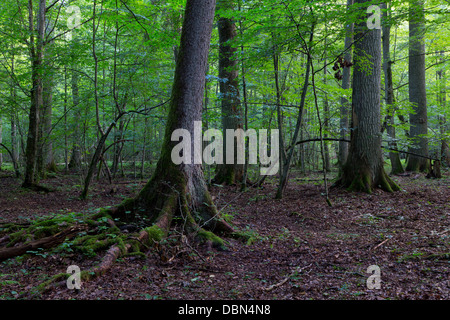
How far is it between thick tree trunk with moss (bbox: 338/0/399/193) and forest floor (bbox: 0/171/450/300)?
1593 mm

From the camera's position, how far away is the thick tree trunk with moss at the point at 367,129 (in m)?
→ 8.54

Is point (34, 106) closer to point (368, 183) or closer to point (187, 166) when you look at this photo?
point (187, 166)

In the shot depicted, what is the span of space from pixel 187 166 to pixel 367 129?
239 inches

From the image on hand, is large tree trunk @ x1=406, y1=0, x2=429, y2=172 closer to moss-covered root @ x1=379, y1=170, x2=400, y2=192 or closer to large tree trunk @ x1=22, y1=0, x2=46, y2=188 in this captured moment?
moss-covered root @ x1=379, y1=170, x2=400, y2=192

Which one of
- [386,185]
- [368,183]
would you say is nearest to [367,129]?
[368,183]

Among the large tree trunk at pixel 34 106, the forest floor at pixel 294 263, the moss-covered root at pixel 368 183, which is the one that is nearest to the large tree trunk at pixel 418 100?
the moss-covered root at pixel 368 183

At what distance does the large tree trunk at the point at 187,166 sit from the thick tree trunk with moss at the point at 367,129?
16.9ft

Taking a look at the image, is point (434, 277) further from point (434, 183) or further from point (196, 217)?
point (434, 183)

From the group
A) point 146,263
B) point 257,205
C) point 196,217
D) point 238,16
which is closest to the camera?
point 146,263
